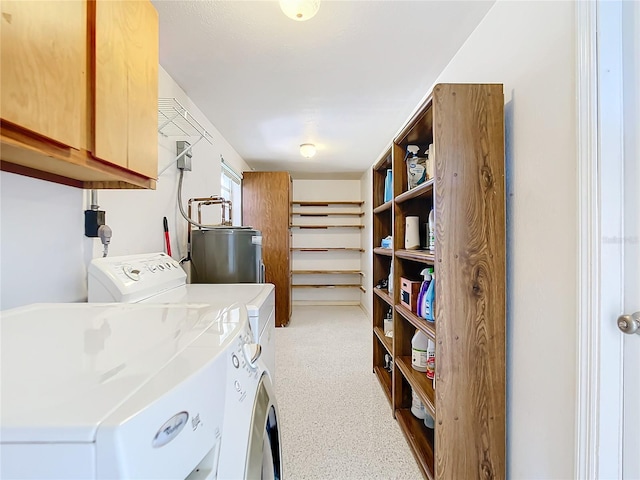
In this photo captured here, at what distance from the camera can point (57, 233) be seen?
46.4 inches

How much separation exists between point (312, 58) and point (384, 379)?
234 centimetres

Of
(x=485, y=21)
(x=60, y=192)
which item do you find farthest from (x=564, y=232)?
(x=60, y=192)

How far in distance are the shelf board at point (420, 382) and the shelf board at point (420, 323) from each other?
25cm

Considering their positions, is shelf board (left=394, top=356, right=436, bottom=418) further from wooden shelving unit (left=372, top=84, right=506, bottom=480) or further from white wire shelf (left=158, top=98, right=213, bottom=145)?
white wire shelf (left=158, top=98, right=213, bottom=145)

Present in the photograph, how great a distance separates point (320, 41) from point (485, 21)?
83 centimetres

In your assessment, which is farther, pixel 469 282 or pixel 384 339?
pixel 384 339

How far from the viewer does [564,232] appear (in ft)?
3.48

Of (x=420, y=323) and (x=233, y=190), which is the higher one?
(x=233, y=190)

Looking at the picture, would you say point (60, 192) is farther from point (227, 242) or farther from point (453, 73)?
point (453, 73)

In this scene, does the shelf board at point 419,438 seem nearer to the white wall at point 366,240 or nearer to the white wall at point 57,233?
the white wall at point 57,233

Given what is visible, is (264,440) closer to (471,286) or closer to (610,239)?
(471,286)

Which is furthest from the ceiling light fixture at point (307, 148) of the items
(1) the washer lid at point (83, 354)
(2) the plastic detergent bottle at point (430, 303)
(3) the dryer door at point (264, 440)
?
(3) the dryer door at point (264, 440)

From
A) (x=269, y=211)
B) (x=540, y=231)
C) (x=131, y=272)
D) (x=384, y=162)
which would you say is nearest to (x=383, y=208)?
(x=384, y=162)

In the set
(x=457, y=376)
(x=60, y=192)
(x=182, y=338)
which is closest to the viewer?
(x=182, y=338)
